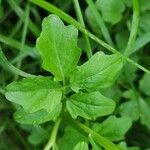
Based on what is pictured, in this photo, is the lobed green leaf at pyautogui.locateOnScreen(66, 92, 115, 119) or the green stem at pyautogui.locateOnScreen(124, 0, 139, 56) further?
the green stem at pyautogui.locateOnScreen(124, 0, 139, 56)

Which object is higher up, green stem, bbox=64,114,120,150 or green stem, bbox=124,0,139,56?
green stem, bbox=124,0,139,56

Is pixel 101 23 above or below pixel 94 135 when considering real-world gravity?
above

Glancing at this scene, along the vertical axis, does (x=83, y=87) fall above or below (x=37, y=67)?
above

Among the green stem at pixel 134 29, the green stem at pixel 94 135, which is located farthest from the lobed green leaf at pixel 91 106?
the green stem at pixel 134 29

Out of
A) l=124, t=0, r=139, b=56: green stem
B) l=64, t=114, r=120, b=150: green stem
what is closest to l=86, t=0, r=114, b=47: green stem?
l=124, t=0, r=139, b=56: green stem

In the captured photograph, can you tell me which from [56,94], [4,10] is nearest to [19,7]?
[4,10]

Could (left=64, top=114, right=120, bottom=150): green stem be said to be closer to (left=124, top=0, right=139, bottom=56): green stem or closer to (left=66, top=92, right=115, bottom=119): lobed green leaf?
(left=66, top=92, right=115, bottom=119): lobed green leaf

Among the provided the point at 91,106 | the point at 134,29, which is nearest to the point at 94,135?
the point at 91,106

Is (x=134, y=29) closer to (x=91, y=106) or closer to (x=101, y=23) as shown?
(x=101, y=23)

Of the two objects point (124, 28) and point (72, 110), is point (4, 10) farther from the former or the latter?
point (72, 110)

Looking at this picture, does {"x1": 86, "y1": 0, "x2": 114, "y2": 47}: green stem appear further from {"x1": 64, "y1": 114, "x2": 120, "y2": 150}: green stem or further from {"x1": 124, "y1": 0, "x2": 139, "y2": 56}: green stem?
{"x1": 64, "y1": 114, "x2": 120, "y2": 150}: green stem

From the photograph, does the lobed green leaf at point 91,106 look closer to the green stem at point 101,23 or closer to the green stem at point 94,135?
the green stem at point 94,135
